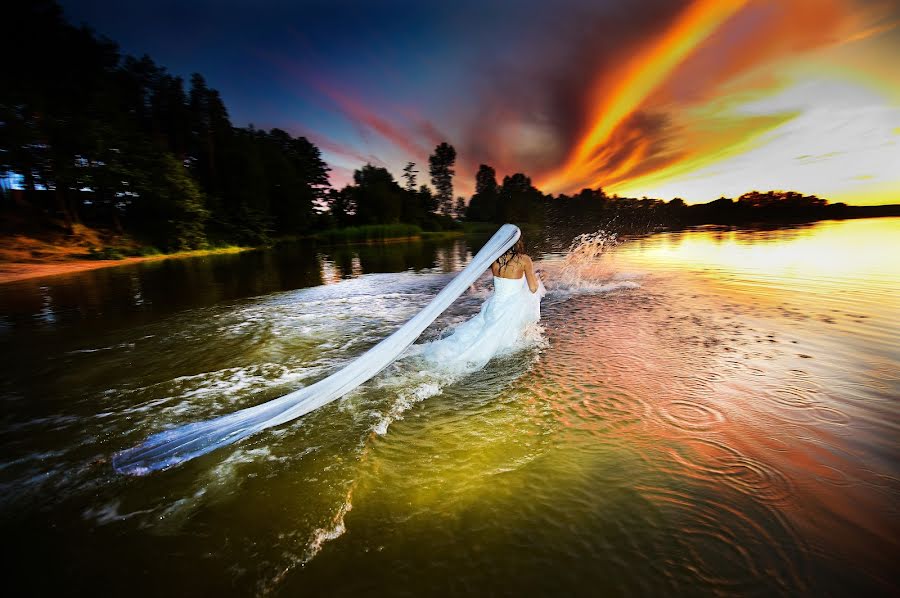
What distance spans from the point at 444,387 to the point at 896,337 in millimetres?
7979

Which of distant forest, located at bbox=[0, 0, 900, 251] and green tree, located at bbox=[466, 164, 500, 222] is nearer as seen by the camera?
distant forest, located at bbox=[0, 0, 900, 251]

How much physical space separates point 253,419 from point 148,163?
36.6 meters

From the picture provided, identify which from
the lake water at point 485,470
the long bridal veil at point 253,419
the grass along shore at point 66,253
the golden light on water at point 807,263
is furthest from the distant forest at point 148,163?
the golden light on water at point 807,263

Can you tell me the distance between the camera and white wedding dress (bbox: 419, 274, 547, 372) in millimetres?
5312

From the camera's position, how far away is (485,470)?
2.99 m

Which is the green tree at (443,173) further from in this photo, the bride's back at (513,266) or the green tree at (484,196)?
the bride's back at (513,266)

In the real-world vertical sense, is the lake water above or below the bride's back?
below

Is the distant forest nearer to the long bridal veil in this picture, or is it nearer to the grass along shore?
the grass along shore

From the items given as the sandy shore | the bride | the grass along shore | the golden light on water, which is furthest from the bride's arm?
the grass along shore

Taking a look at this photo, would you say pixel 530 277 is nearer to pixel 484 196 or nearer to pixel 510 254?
pixel 510 254

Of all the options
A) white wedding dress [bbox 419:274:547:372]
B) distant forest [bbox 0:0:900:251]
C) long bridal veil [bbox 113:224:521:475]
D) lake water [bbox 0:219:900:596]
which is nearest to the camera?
lake water [bbox 0:219:900:596]

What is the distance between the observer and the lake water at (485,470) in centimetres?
211

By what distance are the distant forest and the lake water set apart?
88.4 feet

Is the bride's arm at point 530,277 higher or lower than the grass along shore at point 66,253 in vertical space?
lower
